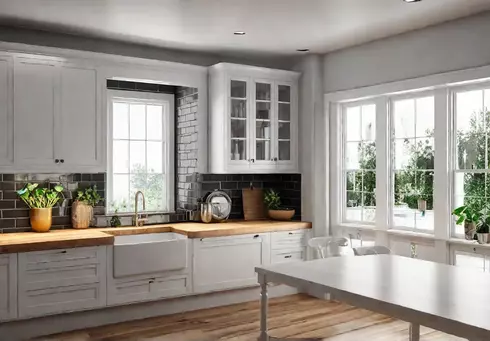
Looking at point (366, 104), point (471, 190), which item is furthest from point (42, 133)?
point (471, 190)

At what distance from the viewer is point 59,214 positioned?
17.4 feet

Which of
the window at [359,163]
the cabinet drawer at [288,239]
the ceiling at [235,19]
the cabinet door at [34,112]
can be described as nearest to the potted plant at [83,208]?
the cabinet door at [34,112]

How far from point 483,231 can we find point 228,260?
2405 mm

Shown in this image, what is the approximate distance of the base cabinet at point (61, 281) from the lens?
14.5 ft

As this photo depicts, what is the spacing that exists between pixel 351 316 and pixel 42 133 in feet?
11.0

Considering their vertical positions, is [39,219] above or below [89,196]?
below

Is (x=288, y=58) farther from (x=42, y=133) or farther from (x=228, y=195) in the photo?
(x=42, y=133)

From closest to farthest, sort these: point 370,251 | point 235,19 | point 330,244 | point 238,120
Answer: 1. point 370,251
2. point 235,19
3. point 330,244
4. point 238,120

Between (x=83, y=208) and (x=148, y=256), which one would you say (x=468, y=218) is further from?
(x=83, y=208)

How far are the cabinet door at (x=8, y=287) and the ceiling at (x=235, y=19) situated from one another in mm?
2040

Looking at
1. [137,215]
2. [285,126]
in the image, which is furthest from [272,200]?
[137,215]

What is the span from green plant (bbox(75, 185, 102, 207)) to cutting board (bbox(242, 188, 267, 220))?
68.1 inches

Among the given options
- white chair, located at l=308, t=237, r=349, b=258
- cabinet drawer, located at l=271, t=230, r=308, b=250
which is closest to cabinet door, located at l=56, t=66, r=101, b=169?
cabinet drawer, located at l=271, t=230, r=308, b=250

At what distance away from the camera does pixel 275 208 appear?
6262 mm
